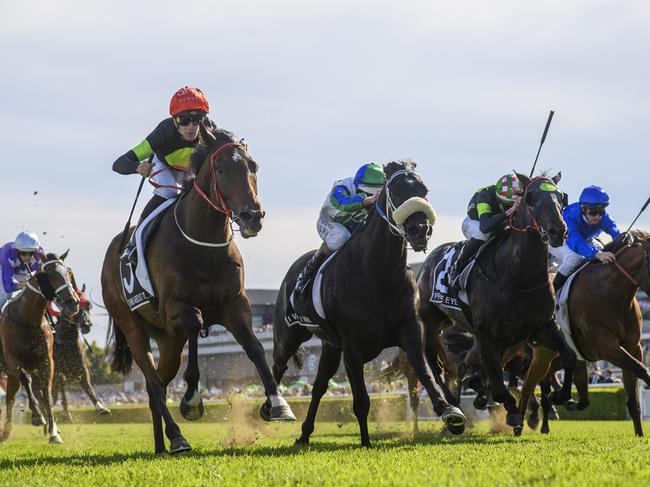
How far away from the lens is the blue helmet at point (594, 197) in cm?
1067

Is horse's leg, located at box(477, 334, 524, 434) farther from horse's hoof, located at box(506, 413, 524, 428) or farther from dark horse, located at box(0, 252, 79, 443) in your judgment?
dark horse, located at box(0, 252, 79, 443)

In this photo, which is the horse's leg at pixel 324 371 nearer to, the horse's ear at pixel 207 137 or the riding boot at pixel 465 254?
the riding boot at pixel 465 254

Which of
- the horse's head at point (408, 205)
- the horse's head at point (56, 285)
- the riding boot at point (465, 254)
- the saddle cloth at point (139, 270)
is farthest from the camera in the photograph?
the horse's head at point (56, 285)

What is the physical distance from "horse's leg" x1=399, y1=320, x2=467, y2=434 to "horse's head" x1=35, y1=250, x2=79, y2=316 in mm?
6236

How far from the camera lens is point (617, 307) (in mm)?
10148

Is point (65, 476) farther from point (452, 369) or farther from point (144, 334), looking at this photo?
point (452, 369)

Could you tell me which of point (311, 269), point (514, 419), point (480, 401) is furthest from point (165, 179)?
point (480, 401)

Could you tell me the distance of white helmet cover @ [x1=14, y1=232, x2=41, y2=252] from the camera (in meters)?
14.1

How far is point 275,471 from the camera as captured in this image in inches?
237

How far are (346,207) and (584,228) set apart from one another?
9.17 feet

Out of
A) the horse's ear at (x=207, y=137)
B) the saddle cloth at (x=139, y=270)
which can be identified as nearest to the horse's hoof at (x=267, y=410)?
the saddle cloth at (x=139, y=270)

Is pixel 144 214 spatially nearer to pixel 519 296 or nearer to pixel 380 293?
pixel 380 293

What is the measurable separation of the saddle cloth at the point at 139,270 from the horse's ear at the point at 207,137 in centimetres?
75

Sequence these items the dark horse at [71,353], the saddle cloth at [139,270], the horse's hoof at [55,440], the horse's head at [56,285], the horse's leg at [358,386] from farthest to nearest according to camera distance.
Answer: the dark horse at [71,353] → the horse's head at [56,285] → the horse's hoof at [55,440] → the saddle cloth at [139,270] → the horse's leg at [358,386]
